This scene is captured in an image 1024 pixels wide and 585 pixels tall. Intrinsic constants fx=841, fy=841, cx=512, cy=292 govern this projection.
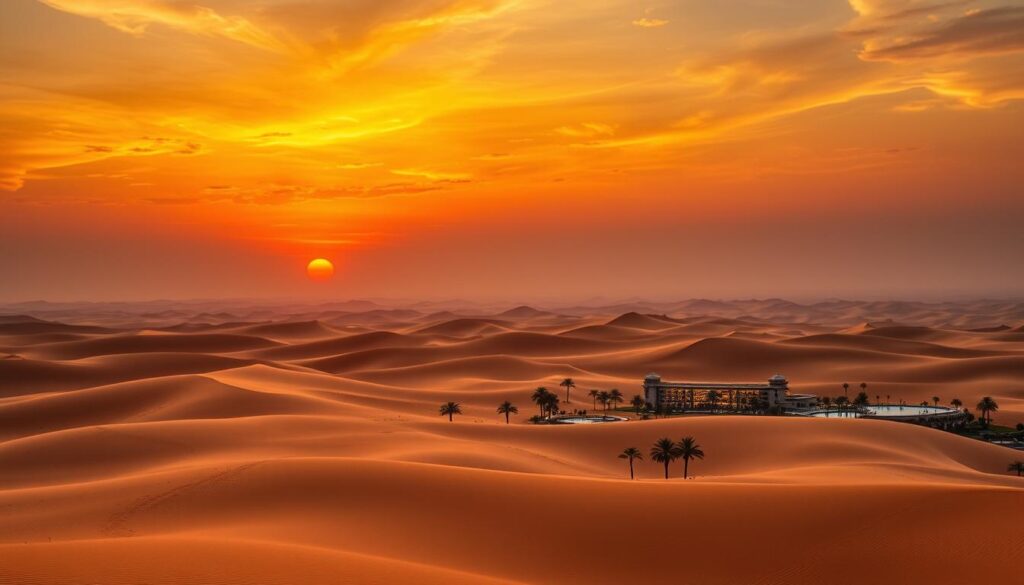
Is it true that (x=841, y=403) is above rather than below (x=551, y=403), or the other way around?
above

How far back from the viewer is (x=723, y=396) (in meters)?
100

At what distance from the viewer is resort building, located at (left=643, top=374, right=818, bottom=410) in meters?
93.1

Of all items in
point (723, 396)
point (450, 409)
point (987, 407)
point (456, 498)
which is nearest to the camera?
point (456, 498)

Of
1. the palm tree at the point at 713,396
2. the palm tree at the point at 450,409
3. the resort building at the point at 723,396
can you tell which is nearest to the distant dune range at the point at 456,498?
the palm tree at the point at 450,409

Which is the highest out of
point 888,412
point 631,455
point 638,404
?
point 888,412

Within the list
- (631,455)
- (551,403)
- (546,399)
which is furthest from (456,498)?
(551,403)

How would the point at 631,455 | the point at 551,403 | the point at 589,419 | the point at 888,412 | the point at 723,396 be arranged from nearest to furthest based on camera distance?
1. the point at 631,455
2. the point at 551,403
3. the point at 589,419
4. the point at 888,412
5. the point at 723,396

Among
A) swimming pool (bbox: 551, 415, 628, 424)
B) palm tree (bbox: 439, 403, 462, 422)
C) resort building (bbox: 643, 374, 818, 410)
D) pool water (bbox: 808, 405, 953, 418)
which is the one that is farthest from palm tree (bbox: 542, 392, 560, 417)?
pool water (bbox: 808, 405, 953, 418)

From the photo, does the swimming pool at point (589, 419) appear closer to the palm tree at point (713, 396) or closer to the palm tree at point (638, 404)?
the palm tree at point (638, 404)

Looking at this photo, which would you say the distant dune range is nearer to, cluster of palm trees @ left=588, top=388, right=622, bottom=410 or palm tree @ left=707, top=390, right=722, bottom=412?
cluster of palm trees @ left=588, top=388, right=622, bottom=410

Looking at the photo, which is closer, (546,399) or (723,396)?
(546,399)

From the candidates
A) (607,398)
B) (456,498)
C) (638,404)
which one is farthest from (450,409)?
(456,498)

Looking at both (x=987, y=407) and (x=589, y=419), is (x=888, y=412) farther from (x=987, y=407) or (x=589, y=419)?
(x=589, y=419)

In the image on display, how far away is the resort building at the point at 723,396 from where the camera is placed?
93.1 metres
